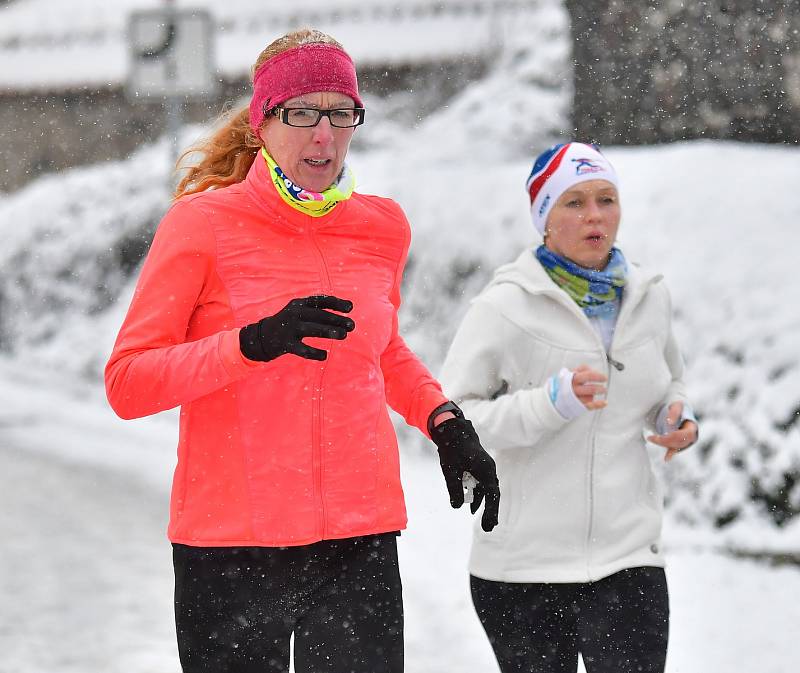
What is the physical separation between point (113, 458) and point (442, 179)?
3.67 m

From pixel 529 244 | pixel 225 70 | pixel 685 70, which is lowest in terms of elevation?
pixel 529 244

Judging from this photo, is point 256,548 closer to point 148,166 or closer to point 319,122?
point 319,122

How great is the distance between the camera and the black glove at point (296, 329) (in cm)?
264

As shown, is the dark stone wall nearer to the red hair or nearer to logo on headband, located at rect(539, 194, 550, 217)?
logo on headband, located at rect(539, 194, 550, 217)

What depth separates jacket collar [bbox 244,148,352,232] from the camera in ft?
9.68

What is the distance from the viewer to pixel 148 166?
16.5 metres

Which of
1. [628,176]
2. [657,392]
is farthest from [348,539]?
[628,176]

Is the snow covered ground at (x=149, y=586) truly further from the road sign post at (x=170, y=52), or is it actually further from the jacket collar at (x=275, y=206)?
the road sign post at (x=170, y=52)

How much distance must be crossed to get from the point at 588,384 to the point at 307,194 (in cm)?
98

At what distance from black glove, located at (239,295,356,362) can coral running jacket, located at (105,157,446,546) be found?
0.26ft

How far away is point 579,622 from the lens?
3551mm

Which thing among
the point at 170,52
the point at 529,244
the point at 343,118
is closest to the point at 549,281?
the point at 343,118

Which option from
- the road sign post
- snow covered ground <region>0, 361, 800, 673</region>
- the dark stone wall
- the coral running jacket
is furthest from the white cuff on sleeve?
the road sign post

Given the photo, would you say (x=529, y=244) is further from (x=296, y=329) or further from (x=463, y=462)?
(x=296, y=329)
